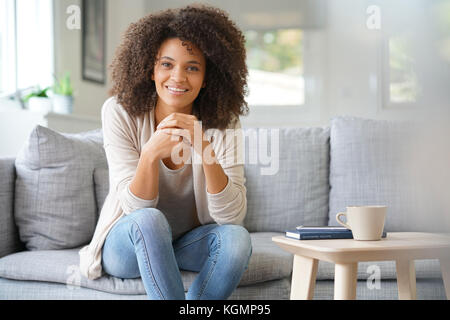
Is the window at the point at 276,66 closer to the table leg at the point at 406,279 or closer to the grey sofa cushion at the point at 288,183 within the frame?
the grey sofa cushion at the point at 288,183

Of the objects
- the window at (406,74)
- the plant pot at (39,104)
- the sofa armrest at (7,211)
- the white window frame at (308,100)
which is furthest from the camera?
the white window frame at (308,100)

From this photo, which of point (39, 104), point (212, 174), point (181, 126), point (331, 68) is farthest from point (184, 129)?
point (331, 68)

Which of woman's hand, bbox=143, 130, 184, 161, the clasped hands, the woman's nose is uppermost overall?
the woman's nose

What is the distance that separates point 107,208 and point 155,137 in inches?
10.8

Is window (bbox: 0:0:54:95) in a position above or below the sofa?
above

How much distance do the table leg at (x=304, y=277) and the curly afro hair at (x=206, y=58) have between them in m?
0.49

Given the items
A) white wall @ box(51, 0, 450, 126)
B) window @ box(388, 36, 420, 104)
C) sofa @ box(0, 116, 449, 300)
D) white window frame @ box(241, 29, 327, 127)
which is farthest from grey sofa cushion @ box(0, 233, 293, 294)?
white window frame @ box(241, 29, 327, 127)

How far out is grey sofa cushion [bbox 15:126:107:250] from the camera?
5.10ft

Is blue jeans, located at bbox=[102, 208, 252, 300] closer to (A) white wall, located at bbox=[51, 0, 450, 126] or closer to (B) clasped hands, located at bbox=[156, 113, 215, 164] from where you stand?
(B) clasped hands, located at bbox=[156, 113, 215, 164]

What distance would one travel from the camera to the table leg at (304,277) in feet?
3.40

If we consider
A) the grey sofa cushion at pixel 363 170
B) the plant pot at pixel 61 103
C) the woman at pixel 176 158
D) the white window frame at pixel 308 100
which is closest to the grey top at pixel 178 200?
the woman at pixel 176 158

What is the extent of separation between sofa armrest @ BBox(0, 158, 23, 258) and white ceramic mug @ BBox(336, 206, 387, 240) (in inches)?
42.3
